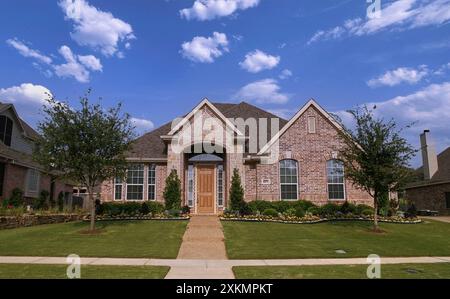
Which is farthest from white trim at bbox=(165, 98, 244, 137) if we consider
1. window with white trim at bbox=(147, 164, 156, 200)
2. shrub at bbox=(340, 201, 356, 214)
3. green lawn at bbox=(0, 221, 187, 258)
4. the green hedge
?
shrub at bbox=(340, 201, 356, 214)

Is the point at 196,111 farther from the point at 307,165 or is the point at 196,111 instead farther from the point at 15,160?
the point at 15,160

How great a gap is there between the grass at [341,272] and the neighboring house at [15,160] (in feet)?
61.0

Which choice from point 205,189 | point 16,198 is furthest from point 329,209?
point 16,198

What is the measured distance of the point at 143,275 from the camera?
8.25 metres

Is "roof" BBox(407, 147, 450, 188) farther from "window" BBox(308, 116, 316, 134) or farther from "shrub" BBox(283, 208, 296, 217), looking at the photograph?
"shrub" BBox(283, 208, 296, 217)

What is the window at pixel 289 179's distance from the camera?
2214 cm

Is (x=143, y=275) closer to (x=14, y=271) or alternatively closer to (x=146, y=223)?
(x=14, y=271)

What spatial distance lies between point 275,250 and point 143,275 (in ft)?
16.6

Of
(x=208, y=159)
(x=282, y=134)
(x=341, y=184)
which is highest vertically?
(x=282, y=134)

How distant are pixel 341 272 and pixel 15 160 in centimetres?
2195

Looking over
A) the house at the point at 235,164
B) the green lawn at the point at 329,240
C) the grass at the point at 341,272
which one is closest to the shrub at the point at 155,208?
the house at the point at 235,164

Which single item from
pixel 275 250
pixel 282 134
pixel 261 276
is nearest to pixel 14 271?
pixel 261 276

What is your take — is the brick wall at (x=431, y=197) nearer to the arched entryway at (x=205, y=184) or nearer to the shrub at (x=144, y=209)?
the arched entryway at (x=205, y=184)

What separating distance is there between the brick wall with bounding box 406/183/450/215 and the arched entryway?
18.0 metres
